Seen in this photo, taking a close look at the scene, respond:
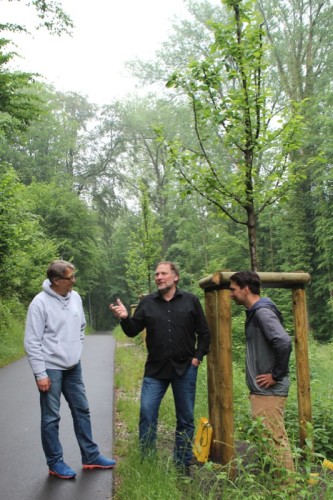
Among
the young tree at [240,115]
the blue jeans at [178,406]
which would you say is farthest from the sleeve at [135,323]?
the young tree at [240,115]

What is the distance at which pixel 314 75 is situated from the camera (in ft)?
94.4

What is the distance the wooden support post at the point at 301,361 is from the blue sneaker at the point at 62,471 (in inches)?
86.6

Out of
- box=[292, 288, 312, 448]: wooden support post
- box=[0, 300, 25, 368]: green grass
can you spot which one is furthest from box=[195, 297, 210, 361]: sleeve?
box=[0, 300, 25, 368]: green grass

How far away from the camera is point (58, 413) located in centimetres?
511

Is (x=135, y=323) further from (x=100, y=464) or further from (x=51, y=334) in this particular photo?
(x=100, y=464)

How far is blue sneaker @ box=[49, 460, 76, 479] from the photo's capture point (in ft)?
16.8

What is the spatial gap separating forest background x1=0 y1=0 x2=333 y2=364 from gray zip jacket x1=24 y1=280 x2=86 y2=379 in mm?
2705

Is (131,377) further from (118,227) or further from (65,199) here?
(118,227)

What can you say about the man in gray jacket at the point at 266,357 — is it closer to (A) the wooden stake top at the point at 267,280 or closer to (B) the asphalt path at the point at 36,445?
(A) the wooden stake top at the point at 267,280

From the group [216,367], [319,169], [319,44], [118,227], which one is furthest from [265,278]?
[118,227]

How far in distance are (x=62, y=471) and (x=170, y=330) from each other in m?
1.60

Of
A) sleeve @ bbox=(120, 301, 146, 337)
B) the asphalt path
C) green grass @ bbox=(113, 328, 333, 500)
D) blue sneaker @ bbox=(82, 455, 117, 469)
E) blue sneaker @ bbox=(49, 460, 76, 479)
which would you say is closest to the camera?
green grass @ bbox=(113, 328, 333, 500)

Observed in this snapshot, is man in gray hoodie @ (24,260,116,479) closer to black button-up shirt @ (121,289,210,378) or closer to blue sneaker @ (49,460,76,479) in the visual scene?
blue sneaker @ (49,460,76,479)

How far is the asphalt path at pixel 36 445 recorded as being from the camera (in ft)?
15.9
